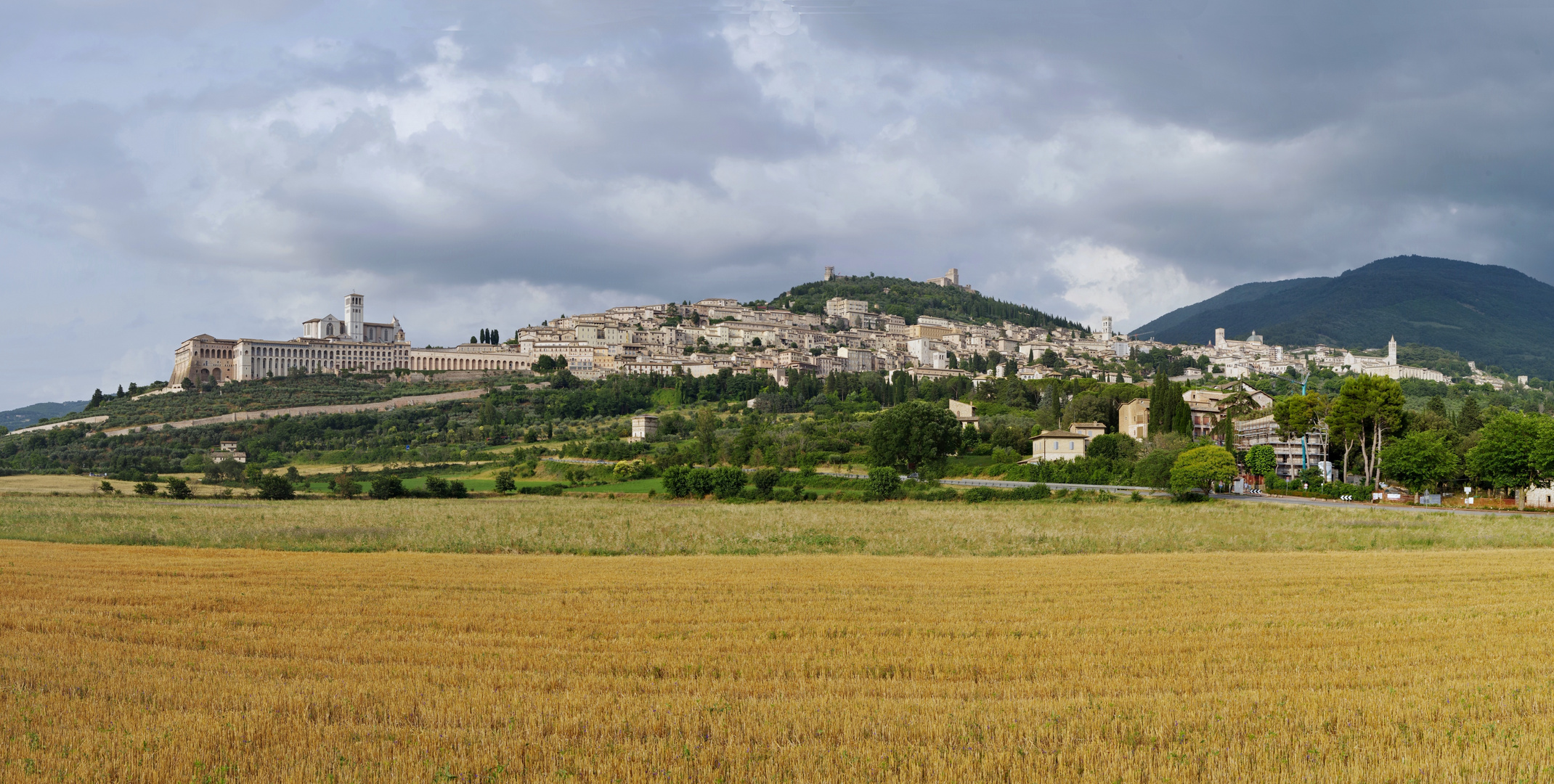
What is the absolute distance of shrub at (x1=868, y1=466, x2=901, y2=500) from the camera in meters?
51.2

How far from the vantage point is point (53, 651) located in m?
10.0

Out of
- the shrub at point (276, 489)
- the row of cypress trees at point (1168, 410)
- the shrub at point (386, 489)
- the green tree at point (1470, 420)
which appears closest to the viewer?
the shrub at point (276, 489)

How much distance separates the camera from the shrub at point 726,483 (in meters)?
53.4

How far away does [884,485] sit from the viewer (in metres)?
51.3

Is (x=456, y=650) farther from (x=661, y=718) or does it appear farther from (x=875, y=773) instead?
(x=875, y=773)

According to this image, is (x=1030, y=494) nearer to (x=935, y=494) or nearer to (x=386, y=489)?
(x=935, y=494)

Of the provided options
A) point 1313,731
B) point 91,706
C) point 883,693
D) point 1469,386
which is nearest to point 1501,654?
point 1313,731

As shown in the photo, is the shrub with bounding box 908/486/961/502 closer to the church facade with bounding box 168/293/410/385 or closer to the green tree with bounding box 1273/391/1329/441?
the green tree with bounding box 1273/391/1329/441

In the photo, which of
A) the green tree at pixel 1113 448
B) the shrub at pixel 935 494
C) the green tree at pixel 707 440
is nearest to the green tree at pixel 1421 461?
the green tree at pixel 1113 448

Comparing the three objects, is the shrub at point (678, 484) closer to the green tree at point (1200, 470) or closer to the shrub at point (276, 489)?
the shrub at point (276, 489)

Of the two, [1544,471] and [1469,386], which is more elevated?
[1469,386]

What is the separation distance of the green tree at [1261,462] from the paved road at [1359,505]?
187 inches

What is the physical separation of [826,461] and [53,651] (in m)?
59.7

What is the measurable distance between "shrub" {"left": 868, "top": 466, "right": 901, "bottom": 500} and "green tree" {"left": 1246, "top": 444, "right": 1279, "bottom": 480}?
78.1ft
